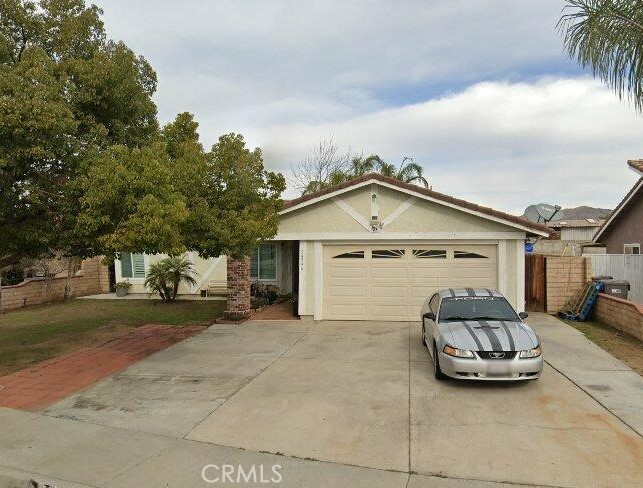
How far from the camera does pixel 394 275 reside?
13680 mm

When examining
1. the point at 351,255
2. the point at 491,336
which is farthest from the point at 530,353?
the point at 351,255

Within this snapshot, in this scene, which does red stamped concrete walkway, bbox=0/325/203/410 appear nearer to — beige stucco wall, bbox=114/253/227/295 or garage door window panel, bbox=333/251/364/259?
garage door window panel, bbox=333/251/364/259

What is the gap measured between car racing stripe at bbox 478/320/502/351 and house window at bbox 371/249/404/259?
5524 mm

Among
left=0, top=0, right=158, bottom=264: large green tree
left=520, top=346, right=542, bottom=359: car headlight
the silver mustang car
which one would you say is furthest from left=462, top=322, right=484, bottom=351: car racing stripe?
left=0, top=0, right=158, bottom=264: large green tree

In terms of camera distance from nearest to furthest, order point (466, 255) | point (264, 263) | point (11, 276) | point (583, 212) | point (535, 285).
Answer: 1. point (466, 255)
2. point (535, 285)
3. point (264, 263)
4. point (11, 276)
5. point (583, 212)

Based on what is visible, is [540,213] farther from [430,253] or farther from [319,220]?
[319,220]

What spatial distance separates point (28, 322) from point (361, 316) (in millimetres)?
10204

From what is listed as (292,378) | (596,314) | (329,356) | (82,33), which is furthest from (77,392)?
(596,314)

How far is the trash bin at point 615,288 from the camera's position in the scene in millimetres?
13539

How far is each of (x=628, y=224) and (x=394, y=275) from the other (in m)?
12.0

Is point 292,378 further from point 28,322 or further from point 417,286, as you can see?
point 28,322

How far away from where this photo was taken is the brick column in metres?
14.1

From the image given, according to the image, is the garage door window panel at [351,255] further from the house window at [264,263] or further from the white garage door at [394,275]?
the house window at [264,263]

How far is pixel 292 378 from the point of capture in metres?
8.35
